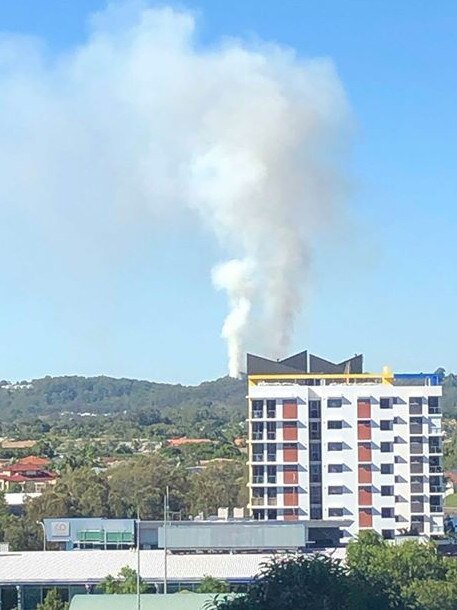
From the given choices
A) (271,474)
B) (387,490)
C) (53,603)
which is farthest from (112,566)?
(387,490)

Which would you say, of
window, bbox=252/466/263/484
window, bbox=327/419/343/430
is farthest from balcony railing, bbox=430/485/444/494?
window, bbox=252/466/263/484

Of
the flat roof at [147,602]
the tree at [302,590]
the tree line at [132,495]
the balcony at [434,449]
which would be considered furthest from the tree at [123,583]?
the tree line at [132,495]

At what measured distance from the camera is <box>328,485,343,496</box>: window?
37625 millimetres

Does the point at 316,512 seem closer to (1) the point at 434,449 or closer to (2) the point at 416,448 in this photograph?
(2) the point at 416,448

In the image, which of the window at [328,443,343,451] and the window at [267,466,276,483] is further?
the window at [328,443,343,451]

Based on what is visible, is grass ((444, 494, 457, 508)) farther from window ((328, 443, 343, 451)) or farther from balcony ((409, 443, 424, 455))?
window ((328, 443, 343, 451))

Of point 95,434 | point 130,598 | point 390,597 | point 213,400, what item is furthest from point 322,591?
point 213,400

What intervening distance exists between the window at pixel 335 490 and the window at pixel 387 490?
132 centimetres

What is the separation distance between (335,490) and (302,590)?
19466 mm

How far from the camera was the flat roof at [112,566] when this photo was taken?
26.9 metres

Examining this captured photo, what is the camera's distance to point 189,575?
27.1m

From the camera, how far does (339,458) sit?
124ft

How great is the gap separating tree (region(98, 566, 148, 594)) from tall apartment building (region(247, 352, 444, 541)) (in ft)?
37.3

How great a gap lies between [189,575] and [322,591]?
908 cm
